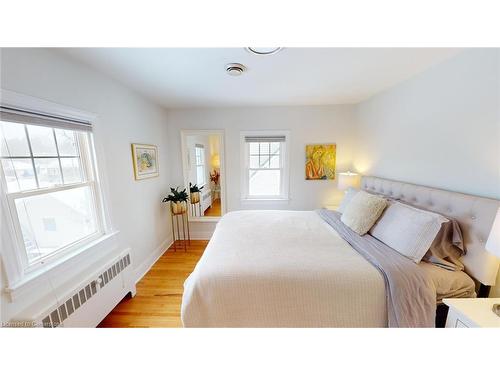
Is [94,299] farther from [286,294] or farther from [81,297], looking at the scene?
[286,294]

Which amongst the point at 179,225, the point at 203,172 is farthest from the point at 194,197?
the point at 203,172

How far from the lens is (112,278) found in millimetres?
1675

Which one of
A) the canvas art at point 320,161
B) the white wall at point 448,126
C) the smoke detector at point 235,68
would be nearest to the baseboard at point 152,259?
the smoke detector at point 235,68

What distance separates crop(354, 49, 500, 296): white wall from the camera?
1214 mm

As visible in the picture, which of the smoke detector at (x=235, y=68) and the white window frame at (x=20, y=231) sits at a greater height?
the smoke detector at (x=235, y=68)

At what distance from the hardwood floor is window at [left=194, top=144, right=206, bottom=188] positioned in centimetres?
205

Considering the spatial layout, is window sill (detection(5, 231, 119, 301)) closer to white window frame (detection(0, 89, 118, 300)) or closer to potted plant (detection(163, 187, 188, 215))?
white window frame (detection(0, 89, 118, 300))

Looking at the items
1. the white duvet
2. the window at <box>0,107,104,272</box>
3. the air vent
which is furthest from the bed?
the window at <box>0,107,104,272</box>

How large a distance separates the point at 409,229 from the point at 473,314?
0.56 m

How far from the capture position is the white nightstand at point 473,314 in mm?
882

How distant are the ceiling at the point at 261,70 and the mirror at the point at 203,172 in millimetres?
815

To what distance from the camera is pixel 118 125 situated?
1930mm

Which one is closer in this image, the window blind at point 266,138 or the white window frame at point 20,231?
the white window frame at point 20,231

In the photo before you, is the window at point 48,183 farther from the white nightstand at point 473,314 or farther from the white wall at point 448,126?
the white wall at point 448,126
